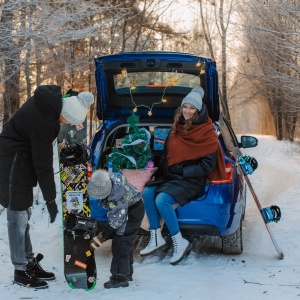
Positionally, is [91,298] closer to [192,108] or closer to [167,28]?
[192,108]

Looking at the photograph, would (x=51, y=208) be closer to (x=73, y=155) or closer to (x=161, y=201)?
(x=73, y=155)

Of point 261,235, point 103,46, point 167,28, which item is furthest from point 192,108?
point 167,28

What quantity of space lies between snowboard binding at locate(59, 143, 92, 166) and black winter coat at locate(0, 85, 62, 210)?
1.34ft

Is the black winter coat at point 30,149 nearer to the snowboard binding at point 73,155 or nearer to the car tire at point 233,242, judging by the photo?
the snowboard binding at point 73,155

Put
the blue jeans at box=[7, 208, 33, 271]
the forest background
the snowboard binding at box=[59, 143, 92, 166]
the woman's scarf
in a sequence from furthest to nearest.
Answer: the forest background
the woman's scarf
the snowboard binding at box=[59, 143, 92, 166]
the blue jeans at box=[7, 208, 33, 271]

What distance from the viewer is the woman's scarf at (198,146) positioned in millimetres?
4715

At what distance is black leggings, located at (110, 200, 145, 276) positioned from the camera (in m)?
4.01

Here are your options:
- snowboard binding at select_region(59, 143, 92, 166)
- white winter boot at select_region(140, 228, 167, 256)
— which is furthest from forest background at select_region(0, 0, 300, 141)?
white winter boot at select_region(140, 228, 167, 256)

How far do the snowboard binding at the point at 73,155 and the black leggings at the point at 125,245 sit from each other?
66cm

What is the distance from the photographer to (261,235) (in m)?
5.85

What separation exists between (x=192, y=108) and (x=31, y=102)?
178cm

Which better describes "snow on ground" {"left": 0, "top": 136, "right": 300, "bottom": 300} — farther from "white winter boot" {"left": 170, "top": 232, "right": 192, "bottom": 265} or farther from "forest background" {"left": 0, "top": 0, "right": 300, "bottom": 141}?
"forest background" {"left": 0, "top": 0, "right": 300, "bottom": 141}

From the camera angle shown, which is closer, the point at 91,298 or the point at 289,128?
the point at 91,298

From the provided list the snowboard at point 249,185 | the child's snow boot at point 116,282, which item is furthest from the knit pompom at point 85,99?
the snowboard at point 249,185
